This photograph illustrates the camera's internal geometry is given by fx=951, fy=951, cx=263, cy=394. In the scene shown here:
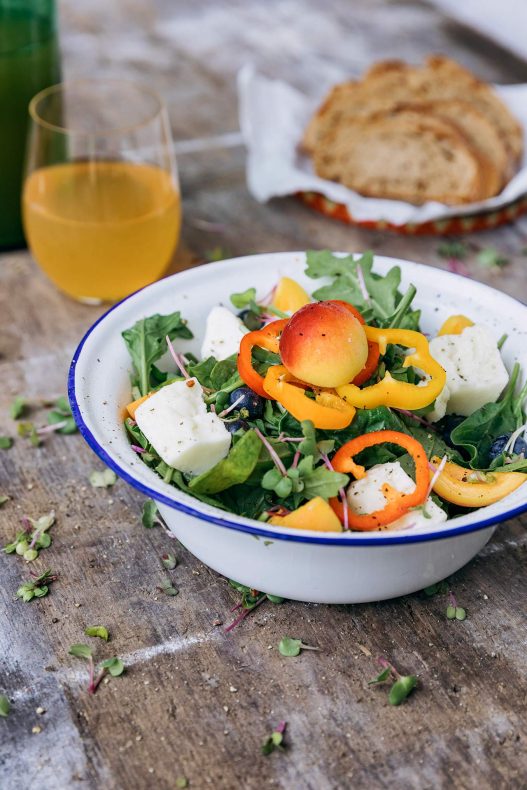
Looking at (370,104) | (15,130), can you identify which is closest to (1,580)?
(15,130)

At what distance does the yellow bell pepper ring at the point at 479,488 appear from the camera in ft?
4.36

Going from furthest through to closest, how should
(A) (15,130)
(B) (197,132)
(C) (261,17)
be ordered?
(C) (261,17)
(B) (197,132)
(A) (15,130)

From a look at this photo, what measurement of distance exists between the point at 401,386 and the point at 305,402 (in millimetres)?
154

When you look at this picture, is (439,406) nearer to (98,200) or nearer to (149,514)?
(149,514)

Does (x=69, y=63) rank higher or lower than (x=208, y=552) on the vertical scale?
lower

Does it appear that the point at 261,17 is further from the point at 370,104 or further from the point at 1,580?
the point at 1,580

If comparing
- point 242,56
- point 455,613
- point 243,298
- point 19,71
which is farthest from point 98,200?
point 242,56

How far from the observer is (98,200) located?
6.72ft

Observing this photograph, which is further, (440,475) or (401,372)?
(401,372)

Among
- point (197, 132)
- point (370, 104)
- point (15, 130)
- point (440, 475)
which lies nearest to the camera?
point (440, 475)

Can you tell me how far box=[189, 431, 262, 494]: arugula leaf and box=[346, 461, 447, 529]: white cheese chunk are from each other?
0.48 ft

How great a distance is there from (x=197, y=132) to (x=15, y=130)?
812 millimetres

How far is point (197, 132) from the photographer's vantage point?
116 inches

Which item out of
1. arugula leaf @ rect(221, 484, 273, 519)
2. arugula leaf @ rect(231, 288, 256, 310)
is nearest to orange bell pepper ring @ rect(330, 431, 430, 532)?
arugula leaf @ rect(221, 484, 273, 519)
